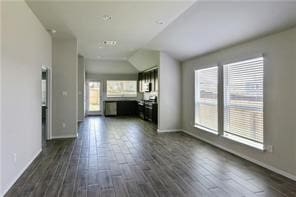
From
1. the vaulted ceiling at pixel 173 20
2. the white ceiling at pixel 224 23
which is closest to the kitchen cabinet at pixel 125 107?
the vaulted ceiling at pixel 173 20

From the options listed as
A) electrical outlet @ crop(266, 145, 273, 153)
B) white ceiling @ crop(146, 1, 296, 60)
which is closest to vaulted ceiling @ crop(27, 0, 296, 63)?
white ceiling @ crop(146, 1, 296, 60)

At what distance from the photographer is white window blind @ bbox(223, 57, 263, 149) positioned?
4230 millimetres

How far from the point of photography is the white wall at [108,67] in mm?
11445

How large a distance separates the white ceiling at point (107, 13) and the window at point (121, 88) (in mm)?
6517

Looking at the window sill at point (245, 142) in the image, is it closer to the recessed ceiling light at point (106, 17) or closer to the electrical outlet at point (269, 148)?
the electrical outlet at point (269, 148)

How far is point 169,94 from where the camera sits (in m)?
7.43

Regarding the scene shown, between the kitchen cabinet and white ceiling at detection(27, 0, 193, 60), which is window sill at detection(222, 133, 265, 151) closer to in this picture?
white ceiling at detection(27, 0, 193, 60)

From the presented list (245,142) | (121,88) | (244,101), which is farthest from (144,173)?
(121,88)

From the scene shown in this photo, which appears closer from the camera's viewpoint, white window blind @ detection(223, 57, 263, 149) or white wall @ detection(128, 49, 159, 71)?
white window blind @ detection(223, 57, 263, 149)

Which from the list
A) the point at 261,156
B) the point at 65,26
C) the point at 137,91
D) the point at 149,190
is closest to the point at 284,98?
the point at 261,156

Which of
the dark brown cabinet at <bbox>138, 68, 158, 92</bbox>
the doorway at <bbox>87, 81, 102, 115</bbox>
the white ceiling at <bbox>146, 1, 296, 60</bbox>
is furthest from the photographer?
the doorway at <bbox>87, 81, 102, 115</bbox>

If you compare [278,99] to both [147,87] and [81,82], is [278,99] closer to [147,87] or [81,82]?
[147,87]

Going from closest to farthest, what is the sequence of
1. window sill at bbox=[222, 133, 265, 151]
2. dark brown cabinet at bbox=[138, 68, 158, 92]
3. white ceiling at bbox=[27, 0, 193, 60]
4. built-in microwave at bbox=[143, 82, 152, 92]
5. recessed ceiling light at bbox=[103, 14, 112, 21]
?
white ceiling at bbox=[27, 0, 193, 60] < window sill at bbox=[222, 133, 265, 151] < recessed ceiling light at bbox=[103, 14, 112, 21] < dark brown cabinet at bbox=[138, 68, 158, 92] < built-in microwave at bbox=[143, 82, 152, 92]

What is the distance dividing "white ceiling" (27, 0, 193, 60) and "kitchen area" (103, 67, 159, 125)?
12.9 ft
